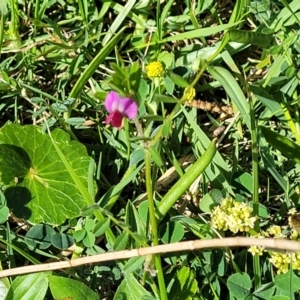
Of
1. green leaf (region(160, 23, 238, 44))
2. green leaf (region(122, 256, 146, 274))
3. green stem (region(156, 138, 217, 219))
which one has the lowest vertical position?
green leaf (region(122, 256, 146, 274))

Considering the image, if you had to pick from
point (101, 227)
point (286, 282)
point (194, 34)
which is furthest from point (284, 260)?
point (194, 34)

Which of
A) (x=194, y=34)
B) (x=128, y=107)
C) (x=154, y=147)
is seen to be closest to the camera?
(x=128, y=107)

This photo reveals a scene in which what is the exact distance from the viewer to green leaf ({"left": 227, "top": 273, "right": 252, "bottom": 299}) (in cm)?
201

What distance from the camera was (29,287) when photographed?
2.04 metres

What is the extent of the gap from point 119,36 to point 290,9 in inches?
24.4

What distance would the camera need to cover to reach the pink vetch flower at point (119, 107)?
1569mm

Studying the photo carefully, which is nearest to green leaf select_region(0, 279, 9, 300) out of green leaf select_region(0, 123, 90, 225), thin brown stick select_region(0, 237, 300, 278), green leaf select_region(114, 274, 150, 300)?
thin brown stick select_region(0, 237, 300, 278)

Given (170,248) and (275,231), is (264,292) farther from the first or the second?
(170,248)

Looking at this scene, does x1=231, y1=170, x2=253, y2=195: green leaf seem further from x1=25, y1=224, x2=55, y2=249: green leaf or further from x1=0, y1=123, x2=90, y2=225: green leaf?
x1=25, y1=224, x2=55, y2=249: green leaf

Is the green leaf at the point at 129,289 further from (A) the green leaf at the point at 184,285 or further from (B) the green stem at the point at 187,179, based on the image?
(B) the green stem at the point at 187,179

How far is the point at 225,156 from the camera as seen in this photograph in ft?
7.62

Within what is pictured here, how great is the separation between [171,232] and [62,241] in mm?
369

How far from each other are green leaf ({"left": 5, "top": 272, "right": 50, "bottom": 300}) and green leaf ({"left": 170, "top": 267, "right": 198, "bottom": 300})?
1.38 ft

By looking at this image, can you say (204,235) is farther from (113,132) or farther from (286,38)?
(286,38)
